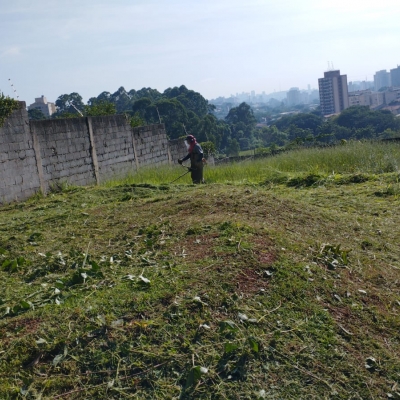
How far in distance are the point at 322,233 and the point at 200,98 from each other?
45303mm

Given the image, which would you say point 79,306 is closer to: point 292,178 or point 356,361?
point 356,361

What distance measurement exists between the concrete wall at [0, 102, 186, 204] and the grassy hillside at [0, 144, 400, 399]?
425 cm

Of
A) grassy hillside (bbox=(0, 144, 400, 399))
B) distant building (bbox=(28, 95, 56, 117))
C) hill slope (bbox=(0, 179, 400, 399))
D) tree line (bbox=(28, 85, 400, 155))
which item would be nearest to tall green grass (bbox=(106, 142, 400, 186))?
grassy hillside (bbox=(0, 144, 400, 399))

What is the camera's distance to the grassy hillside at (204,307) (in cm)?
281

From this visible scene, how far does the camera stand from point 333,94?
301 feet

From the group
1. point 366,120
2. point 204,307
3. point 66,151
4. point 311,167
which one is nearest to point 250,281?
point 204,307

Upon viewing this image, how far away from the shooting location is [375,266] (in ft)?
14.6

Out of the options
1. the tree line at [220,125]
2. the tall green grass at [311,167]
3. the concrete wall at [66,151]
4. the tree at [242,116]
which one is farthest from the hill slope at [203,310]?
the tree at [242,116]

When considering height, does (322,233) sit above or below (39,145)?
below

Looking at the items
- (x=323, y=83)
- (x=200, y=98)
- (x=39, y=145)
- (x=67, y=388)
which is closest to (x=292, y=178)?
(x=39, y=145)

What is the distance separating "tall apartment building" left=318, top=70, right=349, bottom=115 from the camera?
9019 cm

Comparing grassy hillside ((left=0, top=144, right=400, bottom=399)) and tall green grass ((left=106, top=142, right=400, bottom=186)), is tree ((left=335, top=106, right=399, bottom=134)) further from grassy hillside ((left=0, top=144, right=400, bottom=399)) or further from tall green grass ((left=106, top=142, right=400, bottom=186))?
grassy hillside ((left=0, top=144, right=400, bottom=399))

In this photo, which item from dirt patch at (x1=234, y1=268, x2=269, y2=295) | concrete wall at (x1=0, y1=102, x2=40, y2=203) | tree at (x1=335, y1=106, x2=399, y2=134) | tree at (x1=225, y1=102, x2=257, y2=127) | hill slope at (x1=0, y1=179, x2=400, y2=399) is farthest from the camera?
tree at (x1=225, y1=102, x2=257, y2=127)

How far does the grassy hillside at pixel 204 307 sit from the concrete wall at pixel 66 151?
4255 millimetres
